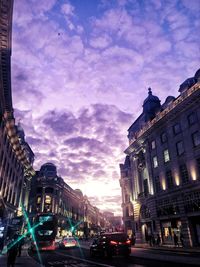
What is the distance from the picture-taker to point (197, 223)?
101 ft

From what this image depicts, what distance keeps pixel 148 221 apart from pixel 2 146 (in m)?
30.4

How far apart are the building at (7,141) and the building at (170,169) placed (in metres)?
23.8

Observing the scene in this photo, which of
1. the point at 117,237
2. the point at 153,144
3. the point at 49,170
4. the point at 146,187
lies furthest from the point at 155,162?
the point at 49,170

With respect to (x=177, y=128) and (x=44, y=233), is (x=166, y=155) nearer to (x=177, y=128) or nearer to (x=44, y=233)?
(x=177, y=128)

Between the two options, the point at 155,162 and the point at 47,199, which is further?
the point at 47,199

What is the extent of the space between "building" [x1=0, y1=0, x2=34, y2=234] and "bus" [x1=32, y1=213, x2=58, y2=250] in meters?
6.66

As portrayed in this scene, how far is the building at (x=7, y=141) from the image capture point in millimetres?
25630

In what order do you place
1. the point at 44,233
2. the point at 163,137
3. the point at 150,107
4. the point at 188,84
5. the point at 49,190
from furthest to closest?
the point at 49,190 → the point at 150,107 → the point at 163,137 → the point at 188,84 → the point at 44,233

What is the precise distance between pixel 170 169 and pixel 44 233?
20.3 metres

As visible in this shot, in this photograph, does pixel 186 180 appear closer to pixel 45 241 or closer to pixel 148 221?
pixel 148 221

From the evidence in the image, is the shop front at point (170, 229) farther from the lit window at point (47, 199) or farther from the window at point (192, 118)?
the lit window at point (47, 199)

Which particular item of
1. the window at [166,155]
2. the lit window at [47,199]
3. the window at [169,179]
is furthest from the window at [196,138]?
the lit window at [47,199]

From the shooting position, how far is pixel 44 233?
3116 cm

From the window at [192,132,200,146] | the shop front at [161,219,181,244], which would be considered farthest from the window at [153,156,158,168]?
the window at [192,132,200,146]
